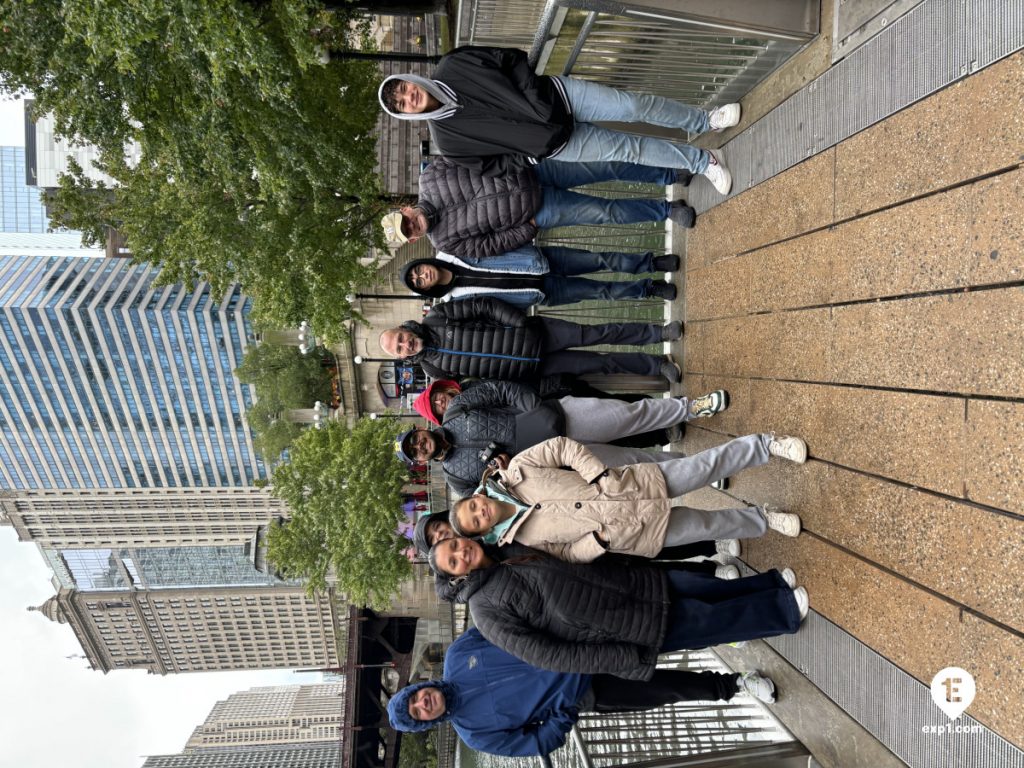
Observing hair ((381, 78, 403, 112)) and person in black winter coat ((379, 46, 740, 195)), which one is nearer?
hair ((381, 78, 403, 112))

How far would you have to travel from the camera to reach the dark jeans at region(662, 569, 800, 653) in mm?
4324

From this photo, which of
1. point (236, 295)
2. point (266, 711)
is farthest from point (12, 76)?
point (266, 711)

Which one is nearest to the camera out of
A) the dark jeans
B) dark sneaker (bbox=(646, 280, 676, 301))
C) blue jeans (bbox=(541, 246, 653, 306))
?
the dark jeans

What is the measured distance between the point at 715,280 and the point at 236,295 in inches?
2394

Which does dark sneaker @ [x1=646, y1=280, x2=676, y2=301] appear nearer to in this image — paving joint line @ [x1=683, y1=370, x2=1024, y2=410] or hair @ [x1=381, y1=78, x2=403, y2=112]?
paving joint line @ [x1=683, y1=370, x2=1024, y2=410]

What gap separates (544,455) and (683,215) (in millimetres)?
3241

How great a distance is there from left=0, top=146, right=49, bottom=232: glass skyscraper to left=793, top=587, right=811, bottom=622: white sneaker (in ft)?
341

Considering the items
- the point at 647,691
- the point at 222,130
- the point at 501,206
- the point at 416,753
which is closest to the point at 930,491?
the point at 647,691

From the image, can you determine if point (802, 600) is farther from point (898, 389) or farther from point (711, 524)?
point (898, 389)

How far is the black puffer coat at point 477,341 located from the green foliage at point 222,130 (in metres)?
2.71

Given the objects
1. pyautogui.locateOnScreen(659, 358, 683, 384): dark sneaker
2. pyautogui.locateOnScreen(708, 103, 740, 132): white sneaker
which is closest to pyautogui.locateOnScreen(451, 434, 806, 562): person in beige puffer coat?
pyautogui.locateOnScreen(659, 358, 683, 384): dark sneaker

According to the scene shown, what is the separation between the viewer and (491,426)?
5.08 metres

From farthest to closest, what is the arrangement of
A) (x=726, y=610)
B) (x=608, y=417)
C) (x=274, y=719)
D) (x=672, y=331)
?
(x=274, y=719) → (x=672, y=331) → (x=608, y=417) → (x=726, y=610)

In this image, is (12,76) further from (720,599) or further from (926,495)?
(926,495)
